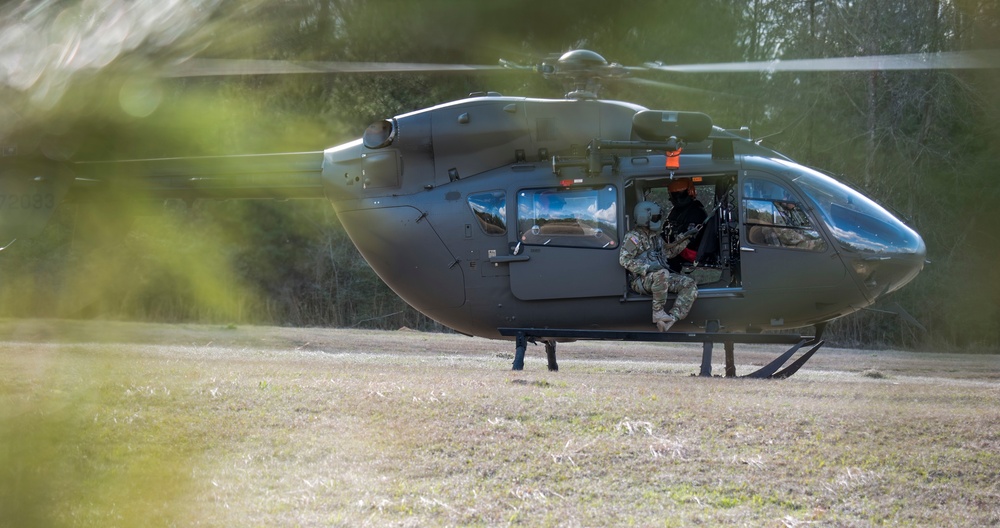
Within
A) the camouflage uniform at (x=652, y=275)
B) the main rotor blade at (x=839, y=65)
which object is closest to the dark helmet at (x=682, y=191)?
the camouflage uniform at (x=652, y=275)

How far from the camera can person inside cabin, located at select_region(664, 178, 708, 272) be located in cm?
1097

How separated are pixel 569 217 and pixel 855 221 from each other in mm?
2777

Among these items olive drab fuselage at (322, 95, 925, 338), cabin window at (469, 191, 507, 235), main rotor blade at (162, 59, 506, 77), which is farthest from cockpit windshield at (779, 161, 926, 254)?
main rotor blade at (162, 59, 506, 77)

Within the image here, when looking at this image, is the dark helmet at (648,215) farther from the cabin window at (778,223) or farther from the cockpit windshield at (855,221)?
the cockpit windshield at (855,221)

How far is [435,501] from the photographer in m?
5.90

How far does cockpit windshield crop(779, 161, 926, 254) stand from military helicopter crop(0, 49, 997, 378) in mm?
14

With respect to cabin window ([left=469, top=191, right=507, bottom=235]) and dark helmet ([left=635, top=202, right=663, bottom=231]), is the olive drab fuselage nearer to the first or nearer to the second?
cabin window ([left=469, top=191, right=507, bottom=235])

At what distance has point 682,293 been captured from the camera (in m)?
10.2

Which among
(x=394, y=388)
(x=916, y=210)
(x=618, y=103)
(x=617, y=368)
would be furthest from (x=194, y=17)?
(x=916, y=210)

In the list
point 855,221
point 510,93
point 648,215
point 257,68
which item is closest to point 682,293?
point 648,215

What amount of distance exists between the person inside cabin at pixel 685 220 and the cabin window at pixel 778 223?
831mm

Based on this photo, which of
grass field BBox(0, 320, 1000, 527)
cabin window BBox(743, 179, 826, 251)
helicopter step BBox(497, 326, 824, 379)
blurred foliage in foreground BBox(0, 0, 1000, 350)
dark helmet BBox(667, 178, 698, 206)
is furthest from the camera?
blurred foliage in foreground BBox(0, 0, 1000, 350)

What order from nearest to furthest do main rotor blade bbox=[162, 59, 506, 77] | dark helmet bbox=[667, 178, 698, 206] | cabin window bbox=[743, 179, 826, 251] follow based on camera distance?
main rotor blade bbox=[162, 59, 506, 77] → cabin window bbox=[743, 179, 826, 251] → dark helmet bbox=[667, 178, 698, 206]

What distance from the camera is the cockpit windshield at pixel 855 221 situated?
1011cm
